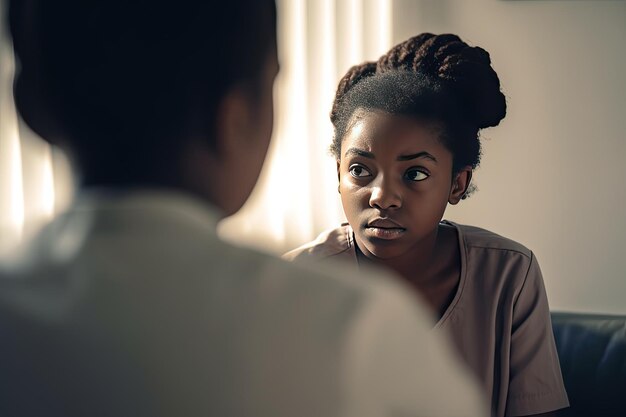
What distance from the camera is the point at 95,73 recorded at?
1.11 ft

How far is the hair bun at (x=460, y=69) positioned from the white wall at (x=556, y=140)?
0.82 m

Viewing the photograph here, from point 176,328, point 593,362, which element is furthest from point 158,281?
point 593,362

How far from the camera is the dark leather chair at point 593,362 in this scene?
1275 mm

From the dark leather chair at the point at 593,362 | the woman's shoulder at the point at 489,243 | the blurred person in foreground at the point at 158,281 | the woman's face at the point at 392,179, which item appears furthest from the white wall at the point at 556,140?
the blurred person in foreground at the point at 158,281

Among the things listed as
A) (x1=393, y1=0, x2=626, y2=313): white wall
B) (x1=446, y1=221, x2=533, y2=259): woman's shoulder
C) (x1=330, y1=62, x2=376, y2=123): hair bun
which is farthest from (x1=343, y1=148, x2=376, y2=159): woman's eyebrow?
(x1=393, y1=0, x2=626, y2=313): white wall

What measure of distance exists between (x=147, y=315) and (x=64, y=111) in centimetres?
10

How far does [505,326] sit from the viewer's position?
1023 mm

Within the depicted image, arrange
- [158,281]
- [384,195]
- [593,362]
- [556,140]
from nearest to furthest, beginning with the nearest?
[158,281] → [384,195] → [593,362] → [556,140]

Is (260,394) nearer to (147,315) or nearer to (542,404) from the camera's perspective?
(147,315)

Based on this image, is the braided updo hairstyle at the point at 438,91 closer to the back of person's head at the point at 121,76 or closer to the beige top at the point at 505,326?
the beige top at the point at 505,326

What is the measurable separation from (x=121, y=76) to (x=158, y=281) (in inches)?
3.8

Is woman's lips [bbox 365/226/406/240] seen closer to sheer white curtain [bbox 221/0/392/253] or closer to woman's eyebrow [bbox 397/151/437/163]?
woman's eyebrow [bbox 397/151/437/163]

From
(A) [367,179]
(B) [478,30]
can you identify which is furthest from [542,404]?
(B) [478,30]

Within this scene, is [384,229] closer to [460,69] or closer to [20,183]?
[460,69]
